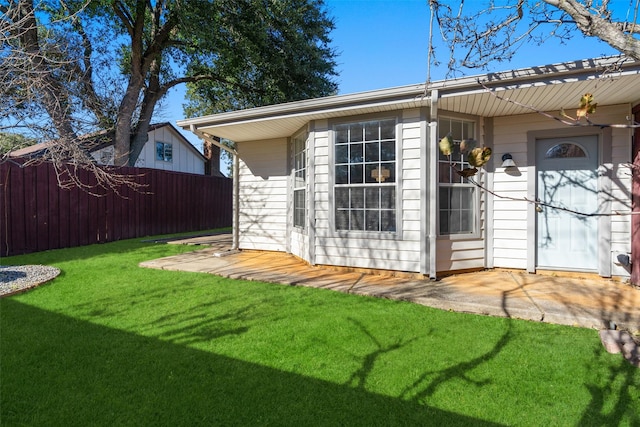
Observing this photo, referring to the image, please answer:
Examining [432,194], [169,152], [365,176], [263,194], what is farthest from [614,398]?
[169,152]

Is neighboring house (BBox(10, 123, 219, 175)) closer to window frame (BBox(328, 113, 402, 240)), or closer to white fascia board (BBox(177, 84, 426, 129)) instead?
white fascia board (BBox(177, 84, 426, 129))

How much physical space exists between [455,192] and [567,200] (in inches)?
60.4

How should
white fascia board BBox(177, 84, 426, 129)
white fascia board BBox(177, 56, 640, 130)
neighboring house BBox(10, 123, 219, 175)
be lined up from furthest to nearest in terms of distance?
1. neighboring house BBox(10, 123, 219, 175)
2. white fascia board BBox(177, 84, 426, 129)
3. white fascia board BBox(177, 56, 640, 130)

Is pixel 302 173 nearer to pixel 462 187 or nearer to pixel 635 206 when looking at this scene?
pixel 462 187

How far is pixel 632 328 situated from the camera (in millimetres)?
3168

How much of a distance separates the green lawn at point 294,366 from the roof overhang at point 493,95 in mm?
2123

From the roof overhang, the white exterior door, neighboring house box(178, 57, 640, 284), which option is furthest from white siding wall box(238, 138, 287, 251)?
the white exterior door

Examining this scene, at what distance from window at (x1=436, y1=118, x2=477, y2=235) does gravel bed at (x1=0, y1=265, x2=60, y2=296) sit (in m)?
5.58

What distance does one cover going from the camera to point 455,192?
17.5ft

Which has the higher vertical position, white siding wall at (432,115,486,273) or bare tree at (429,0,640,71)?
bare tree at (429,0,640,71)

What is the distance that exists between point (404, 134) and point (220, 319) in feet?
11.4

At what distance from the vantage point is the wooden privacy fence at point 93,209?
7.34m

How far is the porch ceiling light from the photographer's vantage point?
207 inches

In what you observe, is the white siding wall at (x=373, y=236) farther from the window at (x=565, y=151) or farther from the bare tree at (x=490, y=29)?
the window at (x=565, y=151)
